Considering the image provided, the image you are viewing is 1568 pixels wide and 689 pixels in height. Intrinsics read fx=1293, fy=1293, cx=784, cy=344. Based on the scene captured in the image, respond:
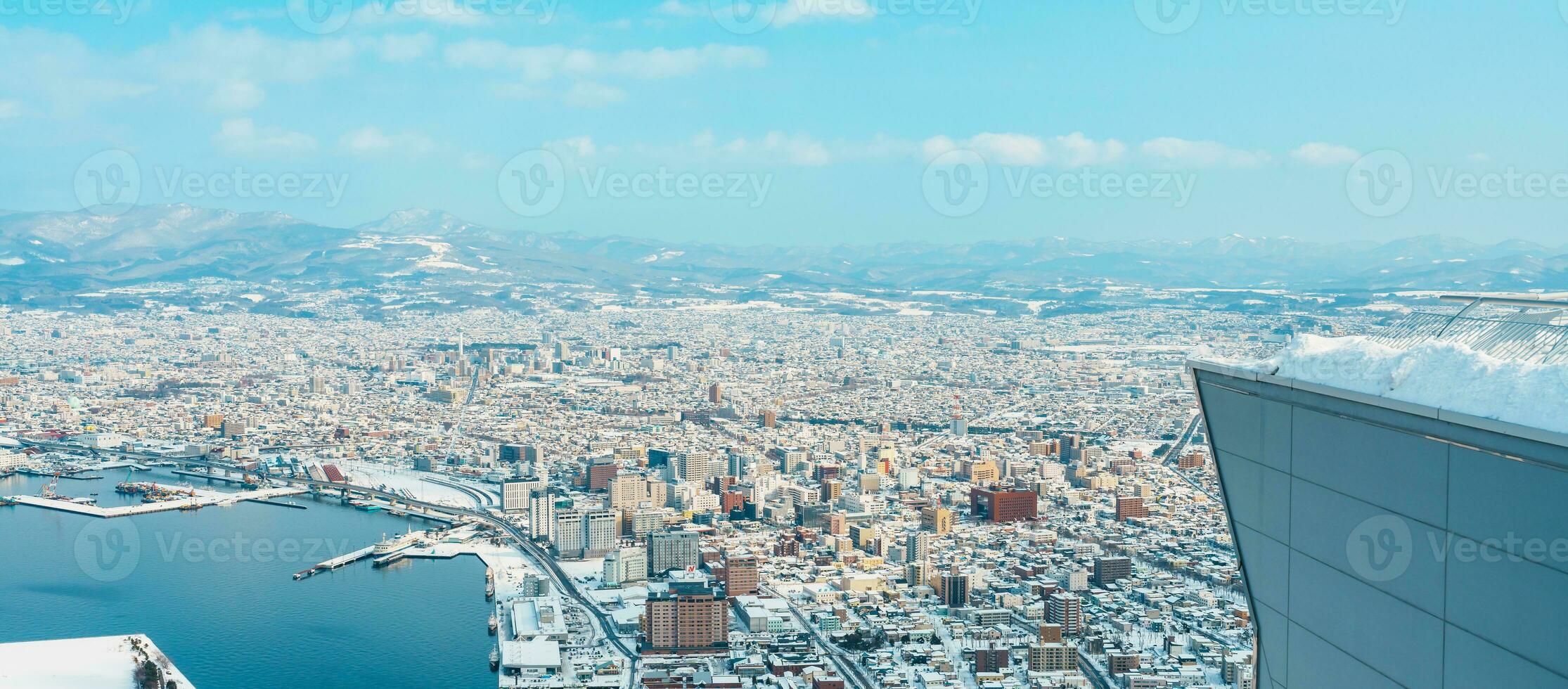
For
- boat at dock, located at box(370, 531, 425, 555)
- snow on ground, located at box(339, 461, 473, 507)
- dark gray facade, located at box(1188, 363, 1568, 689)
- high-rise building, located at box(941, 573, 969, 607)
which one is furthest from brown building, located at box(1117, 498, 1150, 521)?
dark gray facade, located at box(1188, 363, 1568, 689)

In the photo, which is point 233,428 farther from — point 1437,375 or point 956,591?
point 1437,375

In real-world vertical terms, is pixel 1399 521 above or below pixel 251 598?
above

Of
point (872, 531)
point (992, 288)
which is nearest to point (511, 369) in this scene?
point (872, 531)

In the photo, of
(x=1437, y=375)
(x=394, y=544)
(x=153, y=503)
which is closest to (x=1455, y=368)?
(x=1437, y=375)

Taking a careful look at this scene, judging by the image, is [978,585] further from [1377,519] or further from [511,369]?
[511,369]

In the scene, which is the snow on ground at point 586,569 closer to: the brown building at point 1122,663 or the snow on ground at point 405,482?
the snow on ground at point 405,482

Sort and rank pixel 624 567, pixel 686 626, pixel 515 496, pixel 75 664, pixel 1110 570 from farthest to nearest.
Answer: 1. pixel 515 496
2. pixel 624 567
3. pixel 1110 570
4. pixel 686 626
5. pixel 75 664
